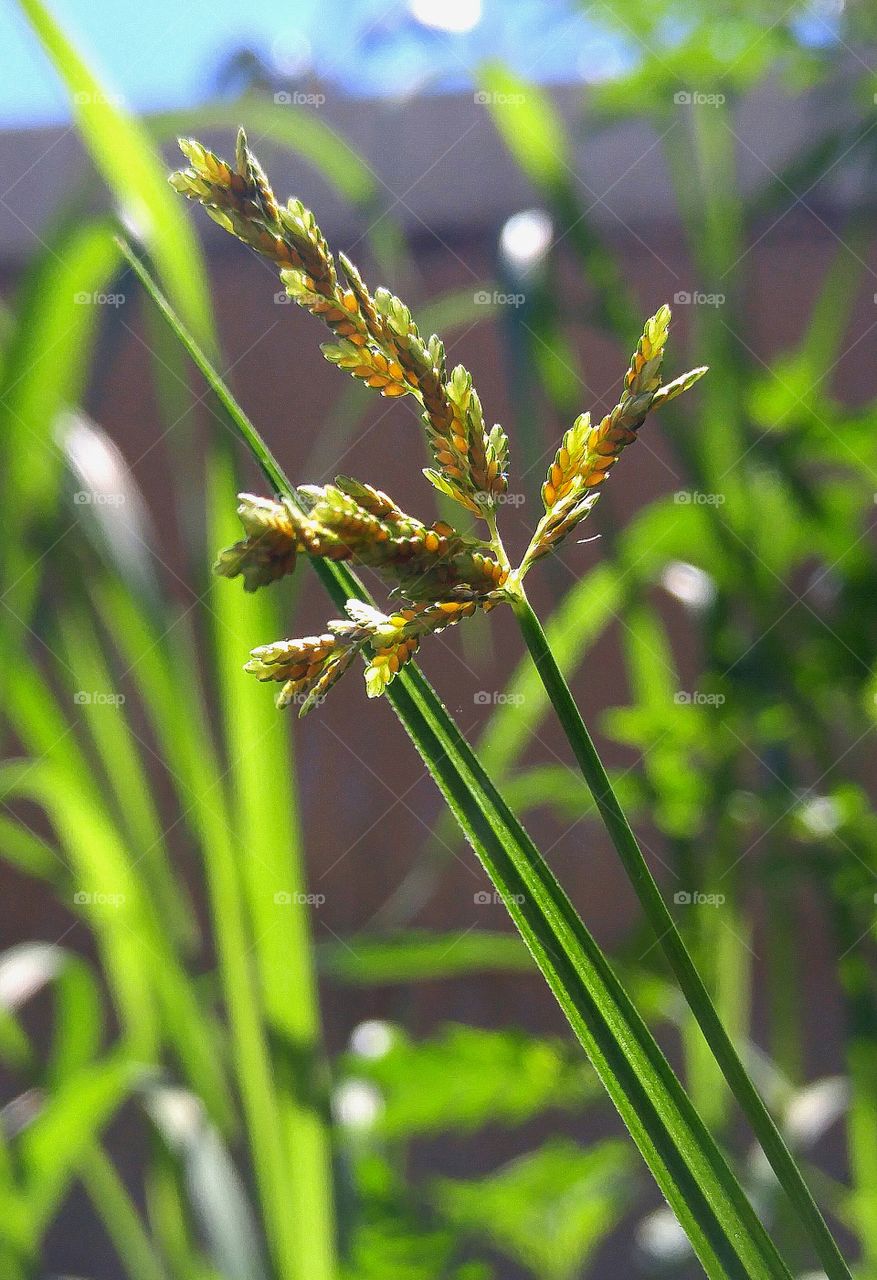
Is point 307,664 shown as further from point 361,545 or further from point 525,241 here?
point 525,241

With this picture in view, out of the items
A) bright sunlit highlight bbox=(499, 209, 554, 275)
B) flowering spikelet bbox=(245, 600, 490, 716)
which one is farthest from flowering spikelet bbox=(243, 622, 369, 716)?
bright sunlit highlight bbox=(499, 209, 554, 275)

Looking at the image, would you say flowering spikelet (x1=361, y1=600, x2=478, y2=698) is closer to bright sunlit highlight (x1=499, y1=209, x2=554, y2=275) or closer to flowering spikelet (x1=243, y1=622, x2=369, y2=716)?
flowering spikelet (x1=243, y1=622, x2=369, y2=716)

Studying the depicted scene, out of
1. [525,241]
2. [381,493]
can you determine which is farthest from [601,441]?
[525,241]

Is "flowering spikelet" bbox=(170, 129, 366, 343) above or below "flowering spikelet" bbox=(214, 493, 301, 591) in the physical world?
above

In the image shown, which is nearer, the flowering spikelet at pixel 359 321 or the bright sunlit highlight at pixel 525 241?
the flowering spikelet at pixel 359 321

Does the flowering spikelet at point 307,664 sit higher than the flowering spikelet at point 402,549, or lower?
lower

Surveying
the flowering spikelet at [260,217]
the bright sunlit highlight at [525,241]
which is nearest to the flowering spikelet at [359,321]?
the flowering spikelet at [260,217]

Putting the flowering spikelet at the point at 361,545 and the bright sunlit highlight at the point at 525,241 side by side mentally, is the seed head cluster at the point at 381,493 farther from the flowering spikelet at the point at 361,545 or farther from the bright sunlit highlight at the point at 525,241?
the bright sunlit highlight at the point at 525,241

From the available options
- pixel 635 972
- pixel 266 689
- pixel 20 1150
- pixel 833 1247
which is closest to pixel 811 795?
pixel 635 972

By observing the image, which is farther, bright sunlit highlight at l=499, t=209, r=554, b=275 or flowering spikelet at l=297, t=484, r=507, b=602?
bright sunlit highlight at l=499, t=209, r=554, b=275
